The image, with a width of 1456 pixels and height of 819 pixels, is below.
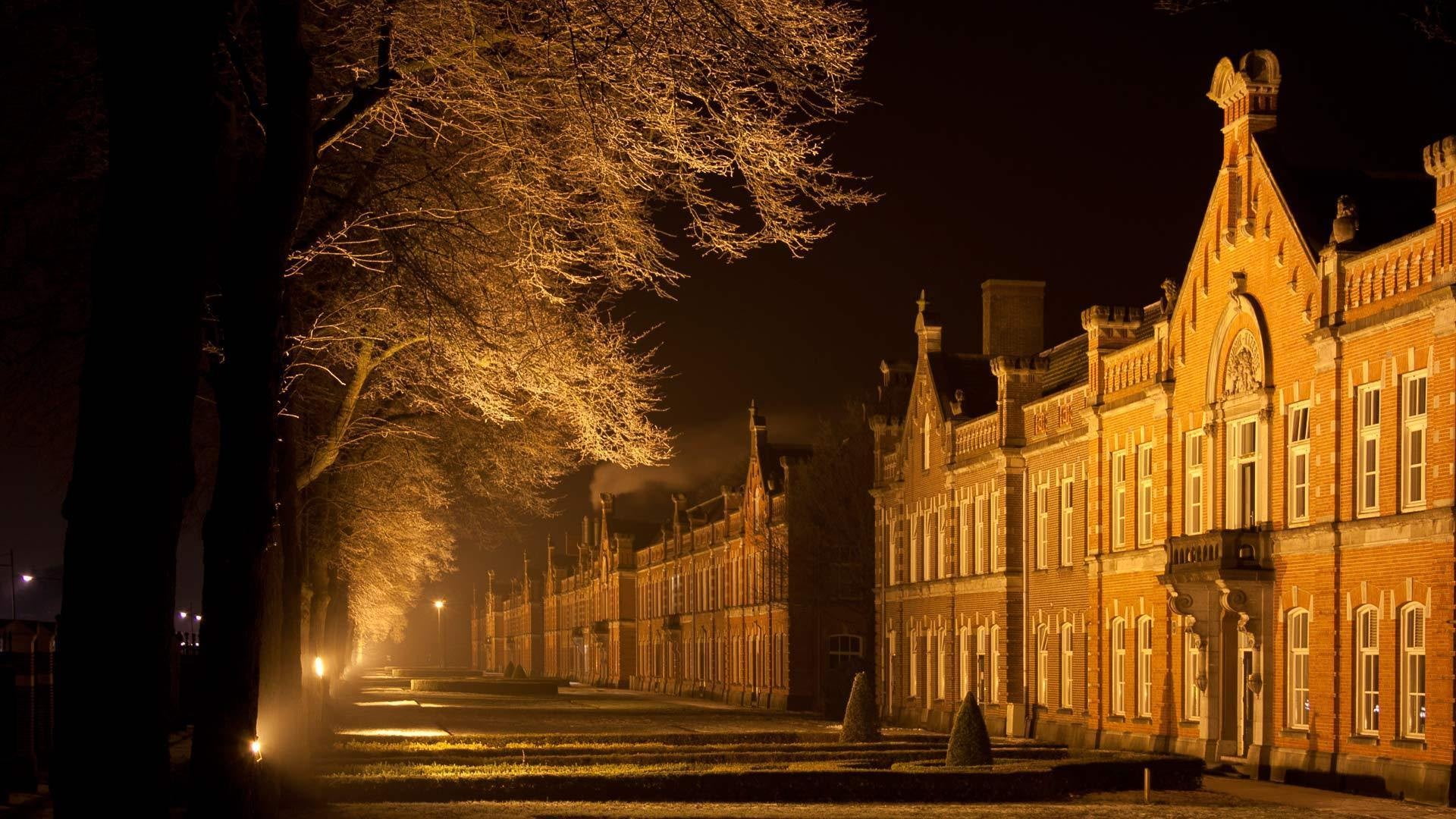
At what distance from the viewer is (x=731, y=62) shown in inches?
508

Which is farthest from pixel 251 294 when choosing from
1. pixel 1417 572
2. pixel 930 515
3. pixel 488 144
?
pixel 930 515

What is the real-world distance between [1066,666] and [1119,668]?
3.75 meters

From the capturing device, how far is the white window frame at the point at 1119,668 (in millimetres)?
38031

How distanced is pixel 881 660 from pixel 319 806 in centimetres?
3728

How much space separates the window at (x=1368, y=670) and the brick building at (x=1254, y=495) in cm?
4

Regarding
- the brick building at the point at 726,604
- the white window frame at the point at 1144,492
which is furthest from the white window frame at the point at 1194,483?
the brick building at the point at 726,604

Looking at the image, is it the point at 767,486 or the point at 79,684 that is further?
the point at 767,486

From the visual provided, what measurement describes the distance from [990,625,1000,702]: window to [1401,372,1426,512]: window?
20583 mm

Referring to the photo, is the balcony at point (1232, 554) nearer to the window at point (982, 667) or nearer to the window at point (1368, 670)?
the window at point (1368, 670)

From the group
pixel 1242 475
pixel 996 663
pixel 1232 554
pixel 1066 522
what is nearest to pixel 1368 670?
pixel 1232 554

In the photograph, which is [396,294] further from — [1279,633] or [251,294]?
[1279,633]

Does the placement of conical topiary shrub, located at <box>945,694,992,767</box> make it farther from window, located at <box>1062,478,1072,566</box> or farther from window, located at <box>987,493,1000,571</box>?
window, located at <box>987,493,1000,571</box>

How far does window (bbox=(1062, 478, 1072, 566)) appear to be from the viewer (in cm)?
4262

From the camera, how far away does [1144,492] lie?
3738 centimetres
